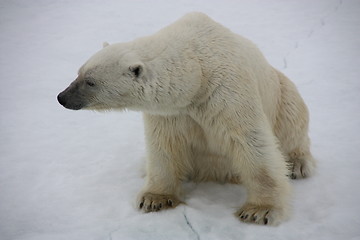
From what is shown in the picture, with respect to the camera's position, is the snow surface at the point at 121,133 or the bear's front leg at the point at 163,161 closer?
the snow surface at the point at 121,133

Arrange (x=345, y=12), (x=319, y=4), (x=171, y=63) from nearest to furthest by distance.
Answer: (x=171, y=63) < (x=345, y=12) < (x=319, y=4)

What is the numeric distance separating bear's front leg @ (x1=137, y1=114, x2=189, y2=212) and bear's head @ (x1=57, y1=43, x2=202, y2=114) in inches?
15.0

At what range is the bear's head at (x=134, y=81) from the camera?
3.04 metres

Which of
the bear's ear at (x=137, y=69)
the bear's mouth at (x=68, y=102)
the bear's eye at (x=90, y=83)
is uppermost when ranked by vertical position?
the bear's ear at (x=137, y=69)

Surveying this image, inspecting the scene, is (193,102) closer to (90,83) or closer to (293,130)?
(90,83)

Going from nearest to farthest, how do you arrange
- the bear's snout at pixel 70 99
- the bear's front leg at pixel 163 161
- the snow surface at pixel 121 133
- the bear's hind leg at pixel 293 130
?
the bear's snout at pixel 70 99 → the snow surface at pixel 121 133 → the bear's front leg at pixel 163 161 → the bear's hind leg at pixel 293 130

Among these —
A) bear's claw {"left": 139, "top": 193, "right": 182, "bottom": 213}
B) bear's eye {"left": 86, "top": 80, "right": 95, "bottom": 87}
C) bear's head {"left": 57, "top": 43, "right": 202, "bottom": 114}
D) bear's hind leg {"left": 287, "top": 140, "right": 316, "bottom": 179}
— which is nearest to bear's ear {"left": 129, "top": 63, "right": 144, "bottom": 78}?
bear's head {"left": 57, "top": 43, "right": 202, "bottom": 114}

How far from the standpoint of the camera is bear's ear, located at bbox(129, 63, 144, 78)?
9.76ft

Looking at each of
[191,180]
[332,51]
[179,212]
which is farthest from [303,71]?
[179,212]

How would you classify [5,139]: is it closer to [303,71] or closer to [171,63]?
[171,63]

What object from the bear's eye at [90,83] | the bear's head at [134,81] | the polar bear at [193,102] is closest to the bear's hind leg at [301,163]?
the polar bear at [193,102]

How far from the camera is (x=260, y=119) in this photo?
327 cm

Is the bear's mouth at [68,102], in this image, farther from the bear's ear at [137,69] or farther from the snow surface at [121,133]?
the snow surface at [121,133]

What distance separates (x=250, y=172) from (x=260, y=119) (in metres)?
0.43
